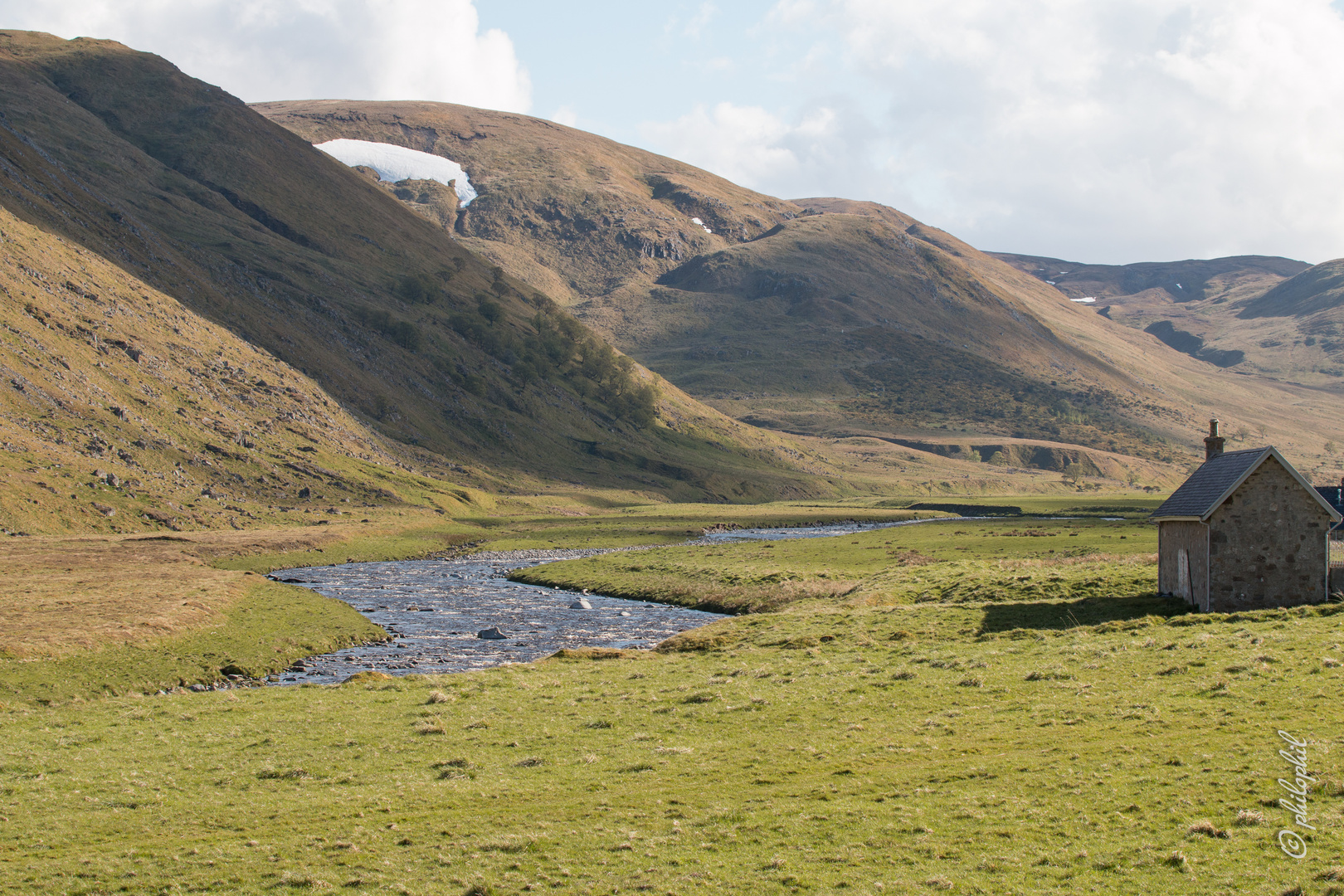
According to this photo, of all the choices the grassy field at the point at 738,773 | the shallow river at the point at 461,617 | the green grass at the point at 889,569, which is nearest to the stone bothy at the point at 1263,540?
the grassy field at the point at 738,773

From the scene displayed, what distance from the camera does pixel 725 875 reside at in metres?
15.8

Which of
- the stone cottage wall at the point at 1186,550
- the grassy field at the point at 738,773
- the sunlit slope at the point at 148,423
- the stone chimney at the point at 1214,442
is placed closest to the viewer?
the grassy field at the point at 738,773

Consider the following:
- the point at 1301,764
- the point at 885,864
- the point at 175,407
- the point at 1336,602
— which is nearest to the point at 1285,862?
the point at 1301,764

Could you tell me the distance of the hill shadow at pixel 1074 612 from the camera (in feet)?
128

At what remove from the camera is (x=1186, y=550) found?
4000 cm

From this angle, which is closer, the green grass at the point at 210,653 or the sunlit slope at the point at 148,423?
the green grass at the point at 210,653

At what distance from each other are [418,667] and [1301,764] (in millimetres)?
33007

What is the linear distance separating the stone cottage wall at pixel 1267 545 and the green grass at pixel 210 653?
38895 millimetres

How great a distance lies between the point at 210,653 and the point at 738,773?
28890 mm

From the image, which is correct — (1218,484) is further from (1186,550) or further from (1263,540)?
(1186,550)

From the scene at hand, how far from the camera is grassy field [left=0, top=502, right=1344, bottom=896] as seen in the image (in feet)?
52.2

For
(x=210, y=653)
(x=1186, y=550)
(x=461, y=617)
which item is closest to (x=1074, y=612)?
(x=1186, y=550)

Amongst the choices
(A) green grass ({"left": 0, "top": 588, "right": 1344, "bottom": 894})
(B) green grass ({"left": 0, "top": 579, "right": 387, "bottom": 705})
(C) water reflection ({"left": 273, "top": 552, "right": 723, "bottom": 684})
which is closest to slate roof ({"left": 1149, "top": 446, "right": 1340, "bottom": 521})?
(A) green grass ({"left": 0, "top": 588, "right": 1344, "bottom": 894})

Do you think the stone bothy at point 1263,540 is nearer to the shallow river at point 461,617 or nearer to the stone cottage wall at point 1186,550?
the stone cottage wall at point 1186,550
